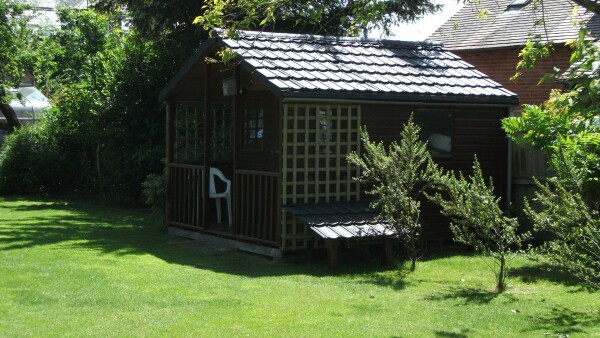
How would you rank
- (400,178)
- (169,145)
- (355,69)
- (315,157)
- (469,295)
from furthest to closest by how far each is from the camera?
(169,145), (355,69), (315,157), (400,178), (469,295)

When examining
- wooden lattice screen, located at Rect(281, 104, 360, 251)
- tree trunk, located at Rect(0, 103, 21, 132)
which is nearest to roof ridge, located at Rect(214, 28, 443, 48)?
wooden lattice screen, located at Rect(281, 104, 360, 251)

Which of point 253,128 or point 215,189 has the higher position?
A: point 253,128

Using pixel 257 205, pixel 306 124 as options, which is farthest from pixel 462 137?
pixel 257 205

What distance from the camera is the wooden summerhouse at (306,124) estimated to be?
13203mm

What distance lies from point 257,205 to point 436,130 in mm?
3549

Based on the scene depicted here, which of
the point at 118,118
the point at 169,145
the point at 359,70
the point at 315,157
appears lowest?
the point at 315,157

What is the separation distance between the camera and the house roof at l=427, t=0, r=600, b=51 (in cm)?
2406

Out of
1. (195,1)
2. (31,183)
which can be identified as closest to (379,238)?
(195,1)

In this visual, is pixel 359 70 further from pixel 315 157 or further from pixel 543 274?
pixel 543 274

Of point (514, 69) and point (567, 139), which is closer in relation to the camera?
point (567, 139)

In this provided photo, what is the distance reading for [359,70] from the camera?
14438mm

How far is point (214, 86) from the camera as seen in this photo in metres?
15.5

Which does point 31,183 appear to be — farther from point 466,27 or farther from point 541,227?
point 541,227

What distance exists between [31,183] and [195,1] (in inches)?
320
